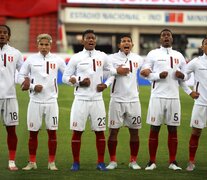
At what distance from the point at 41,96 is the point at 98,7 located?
28709mm

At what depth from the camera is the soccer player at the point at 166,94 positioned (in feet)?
38.3

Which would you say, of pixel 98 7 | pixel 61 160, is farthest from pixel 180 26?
pixel 61 160

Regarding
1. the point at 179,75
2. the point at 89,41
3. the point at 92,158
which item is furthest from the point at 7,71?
the point at 179,75

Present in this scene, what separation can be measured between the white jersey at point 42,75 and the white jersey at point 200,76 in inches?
80.8

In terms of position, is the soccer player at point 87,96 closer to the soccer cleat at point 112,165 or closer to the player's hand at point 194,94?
the soccer cleat at point 112,165

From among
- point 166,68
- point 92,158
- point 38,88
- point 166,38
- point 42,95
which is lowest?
point 92,158

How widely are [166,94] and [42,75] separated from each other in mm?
1895

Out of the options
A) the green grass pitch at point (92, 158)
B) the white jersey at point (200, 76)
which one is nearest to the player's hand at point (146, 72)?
the white jersey at point (200, 76)

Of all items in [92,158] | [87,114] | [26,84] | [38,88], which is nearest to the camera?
[26,84]

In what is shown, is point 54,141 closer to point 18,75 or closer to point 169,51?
point 18,75

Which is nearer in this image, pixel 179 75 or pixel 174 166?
pixel 179 75

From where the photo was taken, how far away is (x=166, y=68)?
38.3 feet

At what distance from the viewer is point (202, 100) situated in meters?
11.5

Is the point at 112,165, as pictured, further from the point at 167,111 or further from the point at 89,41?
the point at 89,41
